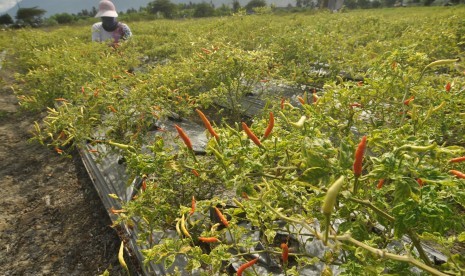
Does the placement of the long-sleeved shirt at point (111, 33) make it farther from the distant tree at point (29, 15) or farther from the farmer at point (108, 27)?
the distant tree at point (29, 15)

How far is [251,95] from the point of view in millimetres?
4840

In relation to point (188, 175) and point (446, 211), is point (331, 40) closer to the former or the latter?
point (188, 175)

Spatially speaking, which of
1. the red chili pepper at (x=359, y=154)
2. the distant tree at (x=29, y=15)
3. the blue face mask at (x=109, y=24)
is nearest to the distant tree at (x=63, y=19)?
the distant tree at (x=29, y=15)

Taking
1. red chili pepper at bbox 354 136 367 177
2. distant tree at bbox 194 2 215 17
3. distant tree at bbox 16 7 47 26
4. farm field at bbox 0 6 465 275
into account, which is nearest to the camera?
red chili pepper at bbox 354 136 367 177

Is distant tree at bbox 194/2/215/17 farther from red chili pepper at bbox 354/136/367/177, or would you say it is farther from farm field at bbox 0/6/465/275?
red chili pepper at bbox 354/136/367/177

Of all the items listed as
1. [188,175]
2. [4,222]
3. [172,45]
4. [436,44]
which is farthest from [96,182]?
[436,44]

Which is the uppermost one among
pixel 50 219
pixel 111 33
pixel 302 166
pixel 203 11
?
pixel 203 11

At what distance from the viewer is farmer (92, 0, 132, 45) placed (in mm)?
6879

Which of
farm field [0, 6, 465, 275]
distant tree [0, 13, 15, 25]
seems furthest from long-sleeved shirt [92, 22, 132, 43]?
distant tree [0, 13, 15, 25]

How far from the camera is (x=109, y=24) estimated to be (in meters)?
7.07

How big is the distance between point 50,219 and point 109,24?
5457 mm

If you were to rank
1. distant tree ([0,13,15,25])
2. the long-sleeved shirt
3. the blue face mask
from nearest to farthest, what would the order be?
the blue face mask
the long-sleeved shirt
distant tree ([0,13,15,25])

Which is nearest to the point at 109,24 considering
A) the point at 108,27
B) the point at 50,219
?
the point at 108,27

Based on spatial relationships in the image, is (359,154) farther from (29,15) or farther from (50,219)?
(29,15)
